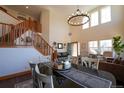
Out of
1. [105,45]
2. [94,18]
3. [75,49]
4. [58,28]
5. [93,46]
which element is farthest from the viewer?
[75,49]

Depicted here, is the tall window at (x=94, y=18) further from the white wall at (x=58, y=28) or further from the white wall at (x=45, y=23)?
the white wall at (x=45, y=23)

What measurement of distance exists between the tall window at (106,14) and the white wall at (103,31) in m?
0.27

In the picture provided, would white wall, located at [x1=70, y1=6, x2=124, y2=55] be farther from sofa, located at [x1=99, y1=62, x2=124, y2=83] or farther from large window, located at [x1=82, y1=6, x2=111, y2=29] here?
sofa, located at [x1=99, y1=62, x2=124, y2=83]

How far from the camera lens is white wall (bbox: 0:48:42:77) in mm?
4576

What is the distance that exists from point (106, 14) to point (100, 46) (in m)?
2.05

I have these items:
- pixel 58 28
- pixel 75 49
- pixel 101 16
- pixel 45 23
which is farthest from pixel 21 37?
pixel 75 49

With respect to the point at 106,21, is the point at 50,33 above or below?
Answer: below

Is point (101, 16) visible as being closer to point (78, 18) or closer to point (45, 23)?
point (45, 23)

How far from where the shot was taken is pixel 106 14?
26.4ft

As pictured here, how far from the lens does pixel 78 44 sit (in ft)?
33.7
